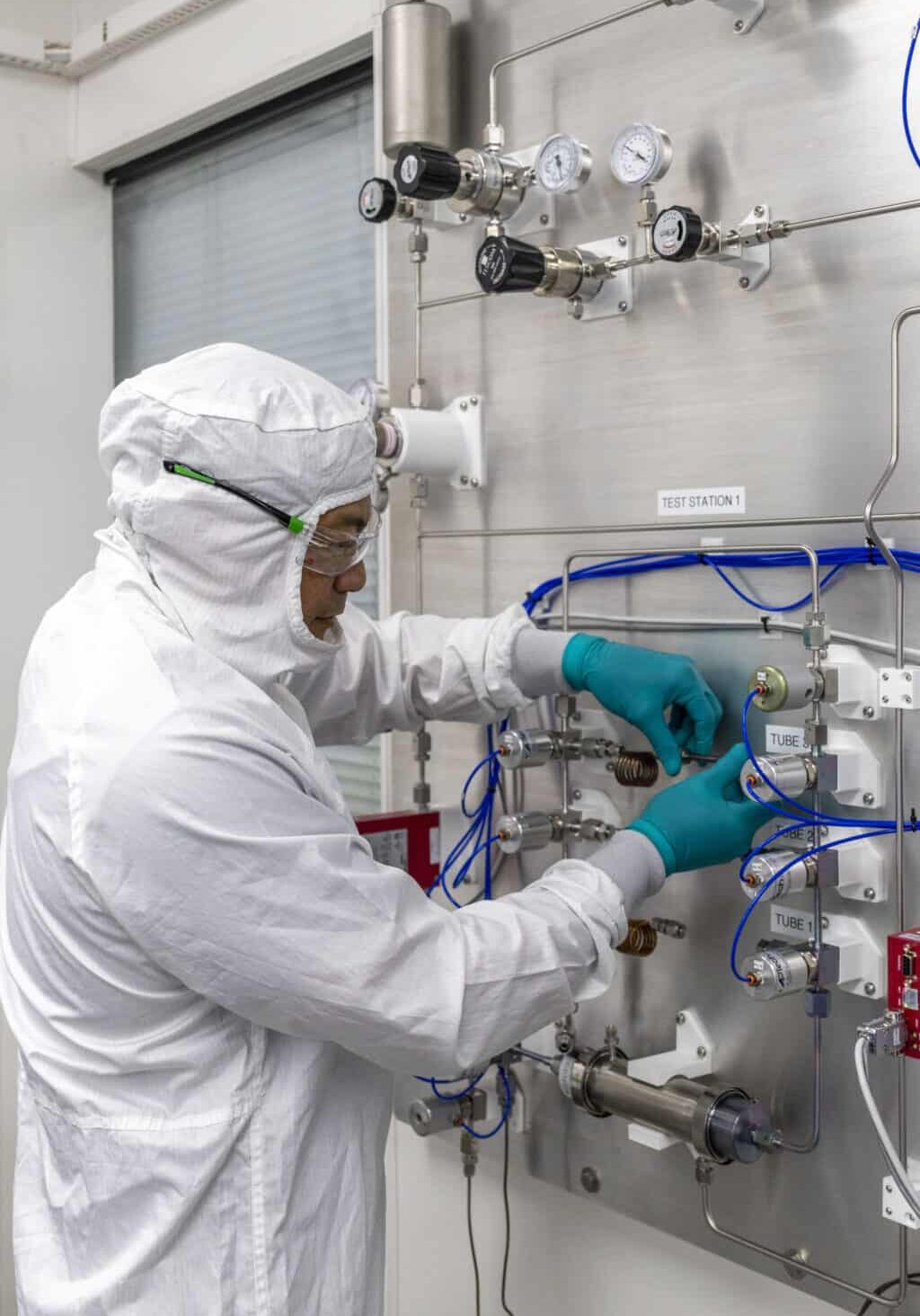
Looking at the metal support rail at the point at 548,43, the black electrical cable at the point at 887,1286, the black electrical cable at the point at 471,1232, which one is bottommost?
the black electrical cable at the point at 471,1232

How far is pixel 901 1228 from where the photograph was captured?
1.32 m

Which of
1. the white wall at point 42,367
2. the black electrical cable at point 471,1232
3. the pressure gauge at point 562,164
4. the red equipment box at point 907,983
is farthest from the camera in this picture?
the white wall at point 42,367

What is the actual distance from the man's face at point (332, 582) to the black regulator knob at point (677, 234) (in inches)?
17.2

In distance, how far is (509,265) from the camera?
1515mm

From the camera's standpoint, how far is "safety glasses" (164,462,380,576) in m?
1.17

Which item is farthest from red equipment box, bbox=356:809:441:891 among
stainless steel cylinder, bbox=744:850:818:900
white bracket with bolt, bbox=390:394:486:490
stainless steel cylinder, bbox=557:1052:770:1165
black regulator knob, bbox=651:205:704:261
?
black regulator knob, bbox=651:205:704:261

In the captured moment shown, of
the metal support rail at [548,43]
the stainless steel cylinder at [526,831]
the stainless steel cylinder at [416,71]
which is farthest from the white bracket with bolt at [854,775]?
the stainless steel cylinder at [416,71]

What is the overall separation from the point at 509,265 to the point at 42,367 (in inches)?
57.8

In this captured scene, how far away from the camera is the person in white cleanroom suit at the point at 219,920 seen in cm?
111

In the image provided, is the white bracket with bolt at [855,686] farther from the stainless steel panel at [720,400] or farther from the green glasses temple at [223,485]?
the green glasses temple at [223,485]

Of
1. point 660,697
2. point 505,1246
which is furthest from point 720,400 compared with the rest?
point 505,1246

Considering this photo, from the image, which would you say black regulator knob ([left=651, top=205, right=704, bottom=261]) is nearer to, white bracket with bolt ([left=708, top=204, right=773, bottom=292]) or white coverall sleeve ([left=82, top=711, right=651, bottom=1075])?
white bracket with bolt ([left=708, top=204, right=773, bottom=292])

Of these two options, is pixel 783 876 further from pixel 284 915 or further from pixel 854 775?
pixel 284 915

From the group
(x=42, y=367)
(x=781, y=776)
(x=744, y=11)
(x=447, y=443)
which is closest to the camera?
(x=781, y=776)
